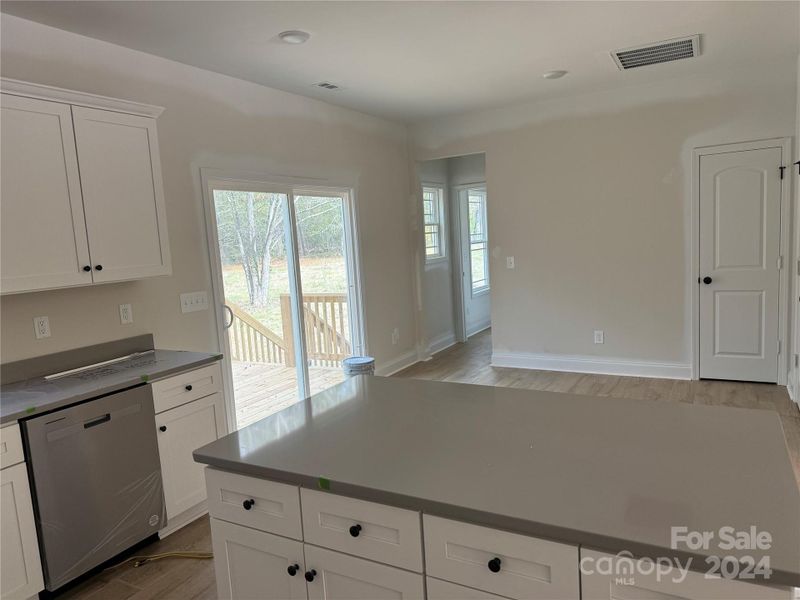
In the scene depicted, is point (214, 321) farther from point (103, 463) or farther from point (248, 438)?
point (248, 438)

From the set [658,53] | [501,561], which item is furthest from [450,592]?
[658,53]

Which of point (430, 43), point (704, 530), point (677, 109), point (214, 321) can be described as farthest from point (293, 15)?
point (677, 109)

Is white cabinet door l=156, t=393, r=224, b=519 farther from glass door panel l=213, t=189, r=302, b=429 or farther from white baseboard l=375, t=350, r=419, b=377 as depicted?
white baseboard l=375, t=350, r=419, b=377

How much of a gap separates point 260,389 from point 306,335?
69cm

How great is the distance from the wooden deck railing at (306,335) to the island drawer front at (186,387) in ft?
2.71

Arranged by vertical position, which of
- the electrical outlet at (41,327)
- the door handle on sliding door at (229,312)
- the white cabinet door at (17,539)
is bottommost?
the white cabinet door at (17,539)

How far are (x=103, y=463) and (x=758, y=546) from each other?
2.53m

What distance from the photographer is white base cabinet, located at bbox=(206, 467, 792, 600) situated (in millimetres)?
1072

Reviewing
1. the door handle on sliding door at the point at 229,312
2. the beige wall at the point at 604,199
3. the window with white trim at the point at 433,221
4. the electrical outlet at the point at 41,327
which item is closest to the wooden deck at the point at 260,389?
the door handle on sliding door at the point at 229,312

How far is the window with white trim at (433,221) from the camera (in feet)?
21.7

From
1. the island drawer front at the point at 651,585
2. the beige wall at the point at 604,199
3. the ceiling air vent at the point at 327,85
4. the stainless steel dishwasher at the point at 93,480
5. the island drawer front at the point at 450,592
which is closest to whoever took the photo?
the island drawer front at the point at 651,585

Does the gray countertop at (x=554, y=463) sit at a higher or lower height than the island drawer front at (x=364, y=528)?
higher

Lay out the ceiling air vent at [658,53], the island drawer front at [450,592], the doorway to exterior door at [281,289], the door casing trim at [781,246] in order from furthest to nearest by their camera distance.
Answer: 1. the door casing trim at [781,246]
2. the doorway to exterior door at [281,289]
3. the ceiling air vent at [658,53]
4. the island drawer front at [450,592]

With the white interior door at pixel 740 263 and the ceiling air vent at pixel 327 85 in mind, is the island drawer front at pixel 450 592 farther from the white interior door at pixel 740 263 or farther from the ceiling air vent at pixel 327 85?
the white interior door at pixel 740 263
